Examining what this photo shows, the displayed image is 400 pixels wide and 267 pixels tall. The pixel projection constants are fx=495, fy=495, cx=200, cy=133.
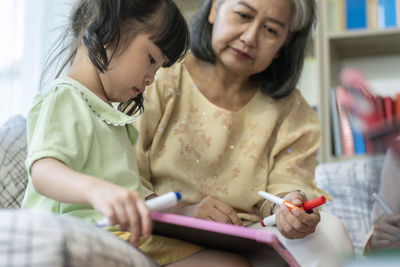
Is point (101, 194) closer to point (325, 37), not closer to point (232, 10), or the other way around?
point (232, 10)

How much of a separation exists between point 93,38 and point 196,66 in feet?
1.54

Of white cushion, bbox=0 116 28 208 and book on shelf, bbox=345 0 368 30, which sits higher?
book on shelf, bbox=345 0 368 30

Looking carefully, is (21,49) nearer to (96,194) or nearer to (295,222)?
(295,222)

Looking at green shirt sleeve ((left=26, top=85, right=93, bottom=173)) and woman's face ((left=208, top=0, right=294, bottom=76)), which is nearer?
green shirt sleeve ((left=26, top=85, right=93, bottom=173))

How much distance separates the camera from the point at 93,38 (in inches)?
34.5

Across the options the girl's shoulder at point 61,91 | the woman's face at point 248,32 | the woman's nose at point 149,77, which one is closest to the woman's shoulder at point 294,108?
the woman's face at point 248,32

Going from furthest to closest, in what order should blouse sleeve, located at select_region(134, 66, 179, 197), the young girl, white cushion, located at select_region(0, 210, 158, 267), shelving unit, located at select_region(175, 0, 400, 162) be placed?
shelving unit, located at select_region(175, 0, 400, 162) < blouse sleeve, located at select_region(134, 66, 179, 197) < the young girl < white cushion, located at select_region(0, 210, 158, 267)

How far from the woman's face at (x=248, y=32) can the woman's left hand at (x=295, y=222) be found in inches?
15.0

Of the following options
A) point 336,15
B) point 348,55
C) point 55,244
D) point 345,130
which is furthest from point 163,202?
point 348,55

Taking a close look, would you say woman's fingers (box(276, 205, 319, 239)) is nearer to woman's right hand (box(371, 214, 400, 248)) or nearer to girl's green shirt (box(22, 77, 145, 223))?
woman's right hand (box(371, 214, 400, 248))

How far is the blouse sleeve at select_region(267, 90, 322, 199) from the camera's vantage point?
4.03 feet

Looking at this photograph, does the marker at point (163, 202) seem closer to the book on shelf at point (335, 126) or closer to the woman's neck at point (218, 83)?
the woman's neck at point (218, 83)

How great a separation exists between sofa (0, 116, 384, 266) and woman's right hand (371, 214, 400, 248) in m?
0.08

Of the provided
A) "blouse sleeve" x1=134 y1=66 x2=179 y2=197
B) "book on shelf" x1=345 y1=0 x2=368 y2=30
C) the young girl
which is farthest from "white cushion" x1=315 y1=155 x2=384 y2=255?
the young girl
